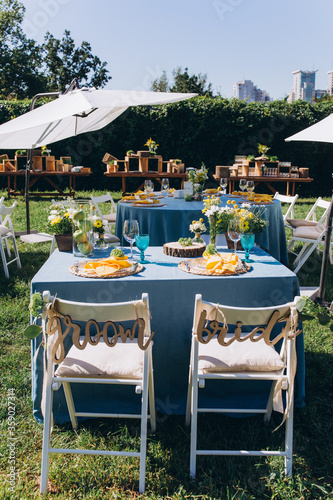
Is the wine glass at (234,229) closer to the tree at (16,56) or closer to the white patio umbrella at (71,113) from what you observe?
the white patio umbrella at (71,113)

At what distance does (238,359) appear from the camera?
1993 mm

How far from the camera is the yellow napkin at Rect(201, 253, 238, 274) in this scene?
7.72 ft

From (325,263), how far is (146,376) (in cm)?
251

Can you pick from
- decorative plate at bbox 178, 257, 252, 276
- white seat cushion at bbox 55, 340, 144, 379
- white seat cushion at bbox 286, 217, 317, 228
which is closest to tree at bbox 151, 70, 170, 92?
white seat cushion at bbox 286, 217, 317, 228

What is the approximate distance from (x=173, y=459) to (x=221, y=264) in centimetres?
107

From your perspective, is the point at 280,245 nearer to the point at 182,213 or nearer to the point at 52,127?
the point at 182,213

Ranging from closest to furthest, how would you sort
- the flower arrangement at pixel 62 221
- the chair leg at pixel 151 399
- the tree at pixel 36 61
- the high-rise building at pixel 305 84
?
the chair leg at pixel 151 399, the flower arrangement at pixel 62 221, the tree at pixel 36 61, the high-rise building at pixel 305 84

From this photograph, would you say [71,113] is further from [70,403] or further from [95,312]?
[70,403]

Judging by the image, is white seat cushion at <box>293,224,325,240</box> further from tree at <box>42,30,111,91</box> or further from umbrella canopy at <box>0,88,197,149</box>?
tree at <box>42,30,111,91</box>

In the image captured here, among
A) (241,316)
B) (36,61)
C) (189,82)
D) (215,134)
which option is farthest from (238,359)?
(189,82)

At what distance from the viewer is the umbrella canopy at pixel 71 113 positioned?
2.75 metres

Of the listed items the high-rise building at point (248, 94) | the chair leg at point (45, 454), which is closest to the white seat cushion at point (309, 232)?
the chair leg at point (45, 454)

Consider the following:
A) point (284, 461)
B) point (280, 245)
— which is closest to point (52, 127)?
point (280, 245)

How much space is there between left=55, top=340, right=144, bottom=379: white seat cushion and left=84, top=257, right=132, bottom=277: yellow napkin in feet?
1.42
